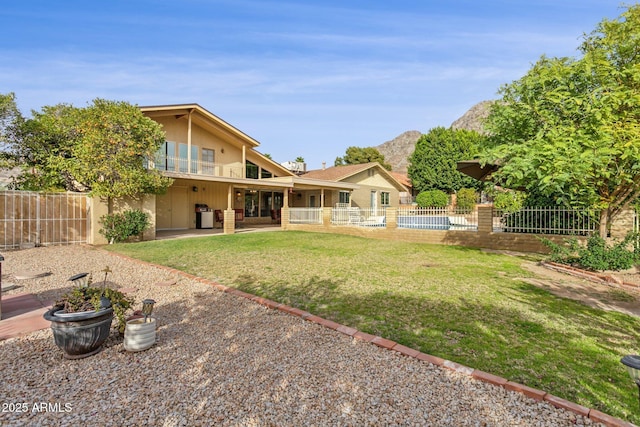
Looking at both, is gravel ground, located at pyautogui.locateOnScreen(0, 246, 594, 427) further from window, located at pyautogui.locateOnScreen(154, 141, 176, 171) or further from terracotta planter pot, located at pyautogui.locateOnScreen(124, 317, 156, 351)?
window, located at pyautogui.locateOnScreen(154, 141, 176, 171)

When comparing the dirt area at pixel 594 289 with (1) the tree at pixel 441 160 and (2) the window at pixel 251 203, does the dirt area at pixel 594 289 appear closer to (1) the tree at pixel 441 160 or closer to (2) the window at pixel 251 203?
(2) the window at pixel 251 203

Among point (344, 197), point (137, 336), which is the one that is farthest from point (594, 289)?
point (344, 197)

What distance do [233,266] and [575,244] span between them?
8.60 m

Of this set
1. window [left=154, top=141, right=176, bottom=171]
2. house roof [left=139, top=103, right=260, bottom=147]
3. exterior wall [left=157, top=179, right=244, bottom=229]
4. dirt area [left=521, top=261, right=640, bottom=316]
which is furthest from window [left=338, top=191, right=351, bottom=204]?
dirt area [left=521, top=261, right=640, bottom=316]

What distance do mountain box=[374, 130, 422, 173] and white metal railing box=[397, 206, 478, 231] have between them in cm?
9963

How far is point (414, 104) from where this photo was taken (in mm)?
23672

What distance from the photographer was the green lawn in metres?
Result: 3.10

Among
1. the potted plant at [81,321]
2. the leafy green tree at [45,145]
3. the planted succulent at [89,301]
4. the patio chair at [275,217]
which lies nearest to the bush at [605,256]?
the planted succulent at [89,301]

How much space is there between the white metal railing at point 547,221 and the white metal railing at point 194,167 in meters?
14.9

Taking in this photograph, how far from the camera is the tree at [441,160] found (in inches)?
1377

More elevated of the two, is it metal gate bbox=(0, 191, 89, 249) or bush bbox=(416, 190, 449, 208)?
bush bbox=(416, 190, 449, 208)

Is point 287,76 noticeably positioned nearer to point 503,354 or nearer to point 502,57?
point 502,57

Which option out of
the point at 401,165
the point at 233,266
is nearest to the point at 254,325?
the point at 233,266

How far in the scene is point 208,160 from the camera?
20016 millimetres
